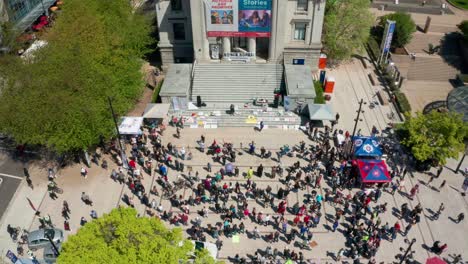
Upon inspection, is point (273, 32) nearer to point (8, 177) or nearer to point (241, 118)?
point (241, 118)

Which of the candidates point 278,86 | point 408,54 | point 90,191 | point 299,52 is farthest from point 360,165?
point 408,54

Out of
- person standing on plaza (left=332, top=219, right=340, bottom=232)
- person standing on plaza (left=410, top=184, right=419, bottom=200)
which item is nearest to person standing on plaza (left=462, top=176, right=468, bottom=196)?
person standing on plaza (left=410, top=184, right=419, bottom=200)

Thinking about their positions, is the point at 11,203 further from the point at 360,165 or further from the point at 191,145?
the point at 360,165

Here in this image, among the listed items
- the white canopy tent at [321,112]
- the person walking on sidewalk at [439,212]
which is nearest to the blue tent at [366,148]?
the white canopy tent at [321,112]


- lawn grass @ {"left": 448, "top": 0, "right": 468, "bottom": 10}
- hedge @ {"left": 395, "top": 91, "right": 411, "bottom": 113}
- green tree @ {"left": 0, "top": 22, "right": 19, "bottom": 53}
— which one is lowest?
hedge @ {"left": 395, "top": 91, "right": 411, "bottom": 113}

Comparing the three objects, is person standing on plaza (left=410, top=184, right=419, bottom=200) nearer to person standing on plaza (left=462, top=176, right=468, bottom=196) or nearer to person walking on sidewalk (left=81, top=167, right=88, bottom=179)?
person standing on plaza (left=462, top=176, right=468, bottom=196)

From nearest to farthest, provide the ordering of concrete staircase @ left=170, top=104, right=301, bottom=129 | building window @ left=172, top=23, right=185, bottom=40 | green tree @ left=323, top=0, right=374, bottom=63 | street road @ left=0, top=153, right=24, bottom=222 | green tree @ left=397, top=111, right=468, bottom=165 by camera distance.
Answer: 1. street road @ left=0, top=153, right=24, bottom=222
2. green tree @ left=397, top=111, right=468, bottom=165
3. concrete staircase @ left=170, top=104, right=301, bottom=129
4. building window @ left=172, top=23, right=185, bottom=40
5. green tree @ left=323, top=0, right=374, bottom=63

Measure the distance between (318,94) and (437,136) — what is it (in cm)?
1341

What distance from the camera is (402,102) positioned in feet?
142

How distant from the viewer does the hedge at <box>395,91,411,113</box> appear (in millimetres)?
42594

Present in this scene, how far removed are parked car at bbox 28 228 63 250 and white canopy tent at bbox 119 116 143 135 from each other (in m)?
11.1

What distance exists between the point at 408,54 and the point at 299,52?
676 inches

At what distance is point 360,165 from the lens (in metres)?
33.5

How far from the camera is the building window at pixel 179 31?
46.3 meters
